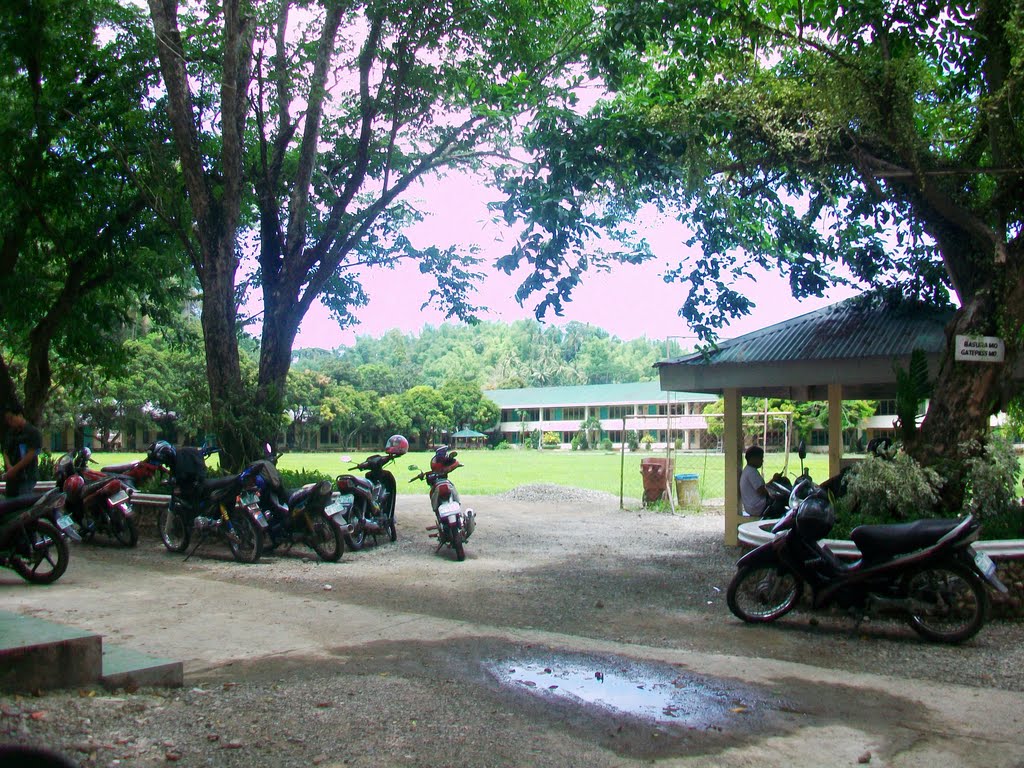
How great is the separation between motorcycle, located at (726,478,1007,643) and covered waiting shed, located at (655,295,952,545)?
11.1 ft

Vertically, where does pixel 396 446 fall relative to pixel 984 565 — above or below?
above

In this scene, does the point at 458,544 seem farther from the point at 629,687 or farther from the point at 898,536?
the point at 629,687

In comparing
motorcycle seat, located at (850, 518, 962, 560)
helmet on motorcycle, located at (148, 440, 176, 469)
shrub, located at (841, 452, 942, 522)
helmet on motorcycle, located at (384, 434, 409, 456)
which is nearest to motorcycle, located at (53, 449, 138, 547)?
helmet on motorcycle, located at (148, 440, 176, 469)

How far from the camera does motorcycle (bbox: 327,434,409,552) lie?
1156 centimetres

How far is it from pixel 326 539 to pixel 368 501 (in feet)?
3.26

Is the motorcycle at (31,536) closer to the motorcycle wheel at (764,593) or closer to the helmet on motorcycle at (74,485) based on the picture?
the helmet on motorcycle at (74,485)

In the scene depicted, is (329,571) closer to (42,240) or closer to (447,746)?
(447,746)

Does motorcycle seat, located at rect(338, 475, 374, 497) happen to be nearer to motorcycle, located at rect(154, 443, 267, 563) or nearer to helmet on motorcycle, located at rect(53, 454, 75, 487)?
motorcycle, located at rect(154, 443, 267, 563)

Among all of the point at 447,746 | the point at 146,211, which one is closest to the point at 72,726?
the point at 447,746

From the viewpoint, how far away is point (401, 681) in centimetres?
549

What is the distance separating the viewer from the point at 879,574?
694 cm

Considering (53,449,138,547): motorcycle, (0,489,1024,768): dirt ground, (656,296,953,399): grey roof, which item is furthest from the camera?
(53,449,138,547): motorcycle

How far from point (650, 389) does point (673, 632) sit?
73.3 meters

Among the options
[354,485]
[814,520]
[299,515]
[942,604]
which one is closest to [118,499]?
[299,515]
